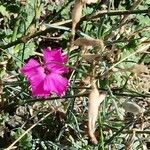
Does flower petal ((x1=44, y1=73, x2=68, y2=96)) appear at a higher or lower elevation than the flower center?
lower

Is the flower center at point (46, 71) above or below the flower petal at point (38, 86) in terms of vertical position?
above

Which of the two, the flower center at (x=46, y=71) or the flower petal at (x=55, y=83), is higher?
the flower center at (x=46, y=71)

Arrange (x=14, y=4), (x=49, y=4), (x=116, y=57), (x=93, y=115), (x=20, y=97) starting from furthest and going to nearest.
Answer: (x=49, y=4) → (x=14, y=4) → (x=20, y=97) → (x=116, y=57) → (x=93, y=115)

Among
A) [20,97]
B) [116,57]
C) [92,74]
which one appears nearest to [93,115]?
[92,74]

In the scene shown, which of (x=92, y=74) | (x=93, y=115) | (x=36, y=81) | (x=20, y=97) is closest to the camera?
(x=93, y=115)

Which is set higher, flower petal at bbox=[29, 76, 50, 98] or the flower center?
the flower center

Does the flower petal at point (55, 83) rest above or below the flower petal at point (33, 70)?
below

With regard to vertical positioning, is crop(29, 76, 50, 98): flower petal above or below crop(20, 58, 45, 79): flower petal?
below

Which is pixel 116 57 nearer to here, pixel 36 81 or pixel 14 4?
pixel 36 81
